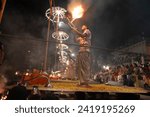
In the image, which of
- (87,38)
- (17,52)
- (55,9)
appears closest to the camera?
(87,38)

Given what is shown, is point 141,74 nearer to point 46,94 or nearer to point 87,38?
point 87,38

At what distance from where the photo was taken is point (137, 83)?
8.20m

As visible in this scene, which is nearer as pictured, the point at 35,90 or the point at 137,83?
the point at 35,90

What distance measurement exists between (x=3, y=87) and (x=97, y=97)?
2.77 meters

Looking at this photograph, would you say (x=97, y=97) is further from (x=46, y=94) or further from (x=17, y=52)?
(x=17, y=52)

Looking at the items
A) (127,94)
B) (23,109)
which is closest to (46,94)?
(23,109)

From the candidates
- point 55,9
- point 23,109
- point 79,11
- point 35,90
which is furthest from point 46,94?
point 55,9

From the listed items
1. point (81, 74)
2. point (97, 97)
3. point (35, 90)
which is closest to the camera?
point (35, 90)

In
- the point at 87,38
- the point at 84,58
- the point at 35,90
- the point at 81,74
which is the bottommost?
the point at 35,90

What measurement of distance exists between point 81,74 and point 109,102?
97.7 inches

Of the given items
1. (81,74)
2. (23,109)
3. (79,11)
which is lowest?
(23,109)

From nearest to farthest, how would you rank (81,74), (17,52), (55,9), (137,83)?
(81,74), (137,83), (55,9), (17,52)

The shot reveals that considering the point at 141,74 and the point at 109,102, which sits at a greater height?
the point at 141,74

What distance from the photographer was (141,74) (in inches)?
336
